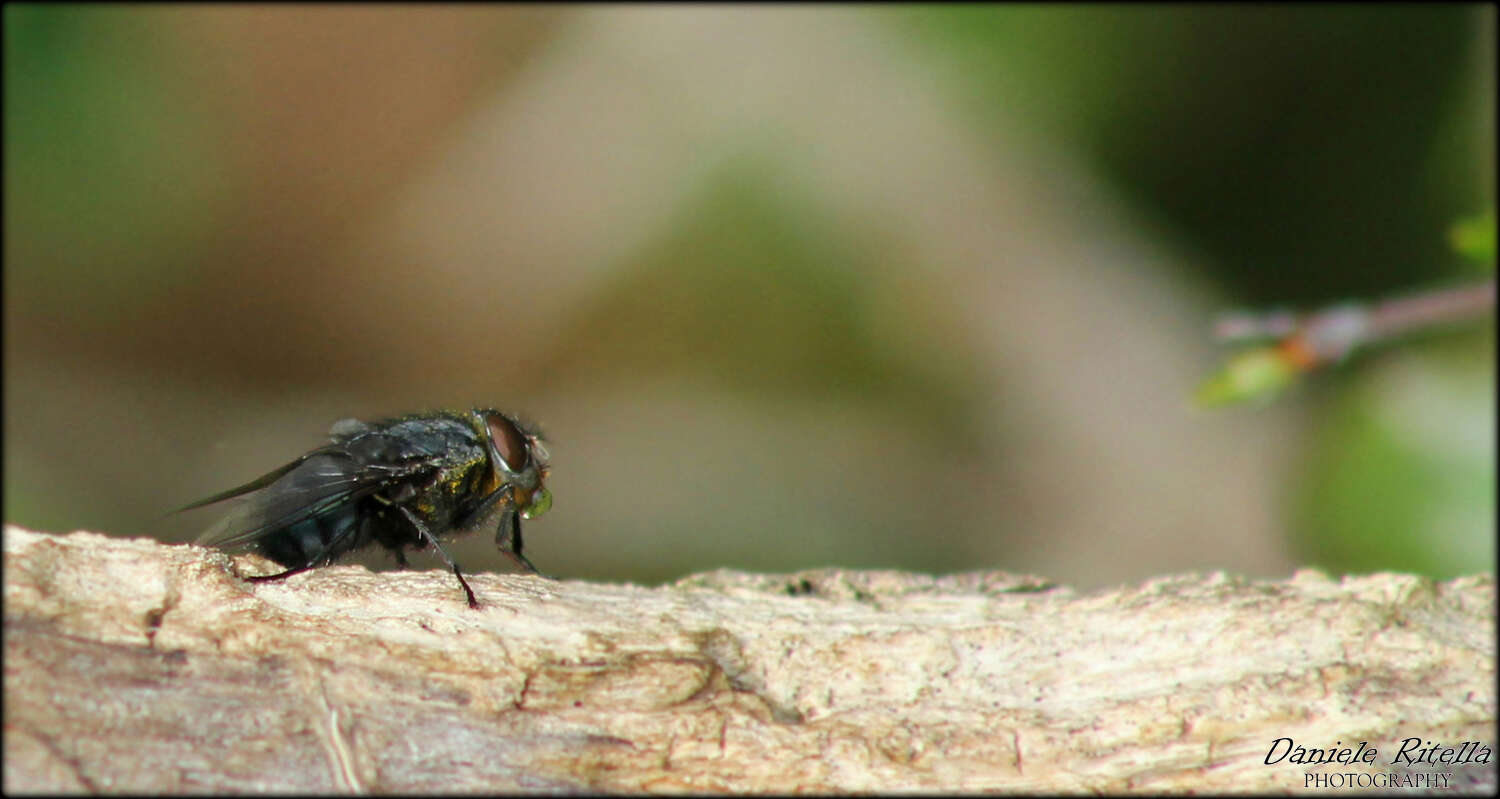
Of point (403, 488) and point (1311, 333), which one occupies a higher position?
point (1311, 333)

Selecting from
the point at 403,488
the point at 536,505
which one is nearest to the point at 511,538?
the point at 536,505

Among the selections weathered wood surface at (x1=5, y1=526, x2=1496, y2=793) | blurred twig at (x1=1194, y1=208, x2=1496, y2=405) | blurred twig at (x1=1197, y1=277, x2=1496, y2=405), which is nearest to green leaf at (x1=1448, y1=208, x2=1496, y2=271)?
blurred twig at (x1=1194, y1=208, x2=1496, y2=405)

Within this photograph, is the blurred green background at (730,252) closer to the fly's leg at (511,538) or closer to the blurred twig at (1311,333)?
the blurred twig at (1311,333)

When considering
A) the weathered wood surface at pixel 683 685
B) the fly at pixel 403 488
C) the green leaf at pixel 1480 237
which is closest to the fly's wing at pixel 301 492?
the fly at pixel 403 488

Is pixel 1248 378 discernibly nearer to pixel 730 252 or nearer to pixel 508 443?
pixel 508 443

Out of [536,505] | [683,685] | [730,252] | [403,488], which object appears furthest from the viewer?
[730,252]

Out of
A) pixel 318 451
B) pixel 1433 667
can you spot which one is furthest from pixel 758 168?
pixel 1433 667
